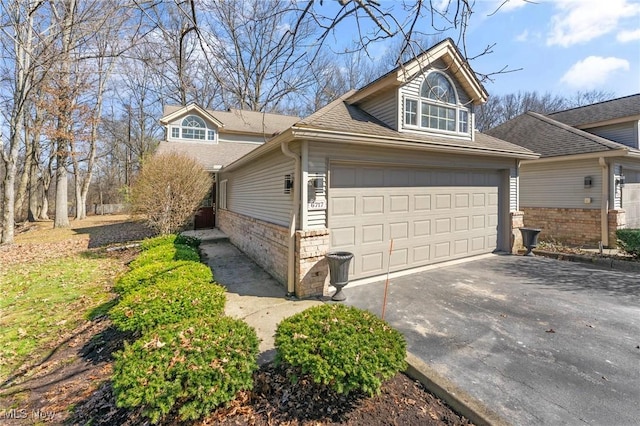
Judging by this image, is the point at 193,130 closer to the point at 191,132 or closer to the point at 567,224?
the point at 191,132

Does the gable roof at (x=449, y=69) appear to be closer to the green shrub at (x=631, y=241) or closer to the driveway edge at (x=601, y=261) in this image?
the driveway edge at (x=601, y=261)

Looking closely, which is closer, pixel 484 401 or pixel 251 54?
pixel 484 401

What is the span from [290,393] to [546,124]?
50.4 ft

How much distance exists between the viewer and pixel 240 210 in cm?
1052

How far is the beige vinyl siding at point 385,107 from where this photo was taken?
7.06 m

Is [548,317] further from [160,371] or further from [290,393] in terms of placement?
[160,371]

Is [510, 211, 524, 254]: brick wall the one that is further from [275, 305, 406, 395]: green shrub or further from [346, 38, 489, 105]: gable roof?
[275, 305, 406, 395]: green shrub

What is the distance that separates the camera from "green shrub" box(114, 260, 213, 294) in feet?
14.5

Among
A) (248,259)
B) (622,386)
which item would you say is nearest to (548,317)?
(622,386)

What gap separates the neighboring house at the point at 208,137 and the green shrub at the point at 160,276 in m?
9.32

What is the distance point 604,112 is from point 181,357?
57.6ft

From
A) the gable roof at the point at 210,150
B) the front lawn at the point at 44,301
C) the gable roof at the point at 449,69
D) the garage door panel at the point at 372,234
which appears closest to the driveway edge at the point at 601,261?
the gable roof at the point at 449,69

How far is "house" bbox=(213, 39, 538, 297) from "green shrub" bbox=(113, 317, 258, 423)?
2.70 meters

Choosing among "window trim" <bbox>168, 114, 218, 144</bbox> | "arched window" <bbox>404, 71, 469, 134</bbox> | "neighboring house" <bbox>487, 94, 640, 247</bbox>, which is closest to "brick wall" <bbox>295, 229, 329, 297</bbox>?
"arched window" <bbox>404, 71, 469, 134</bbox>
